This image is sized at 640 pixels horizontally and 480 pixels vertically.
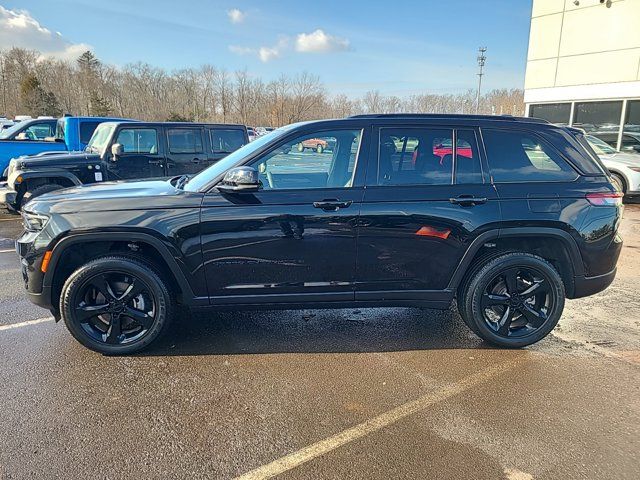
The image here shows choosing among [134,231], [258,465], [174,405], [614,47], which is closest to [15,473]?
[174,405]

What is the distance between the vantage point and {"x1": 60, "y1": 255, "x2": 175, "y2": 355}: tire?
3.43 m

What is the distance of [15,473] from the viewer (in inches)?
90.0

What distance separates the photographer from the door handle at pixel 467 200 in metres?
3.53

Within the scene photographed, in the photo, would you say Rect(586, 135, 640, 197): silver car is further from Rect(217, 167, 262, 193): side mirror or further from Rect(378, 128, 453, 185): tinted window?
Rect(217, 167, 262, 193): side mirror

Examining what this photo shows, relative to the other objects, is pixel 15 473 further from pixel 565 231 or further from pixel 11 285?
pixel 565 231

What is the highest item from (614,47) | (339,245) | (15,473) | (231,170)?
(614,47)

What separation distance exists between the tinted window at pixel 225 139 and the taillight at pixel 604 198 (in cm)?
692

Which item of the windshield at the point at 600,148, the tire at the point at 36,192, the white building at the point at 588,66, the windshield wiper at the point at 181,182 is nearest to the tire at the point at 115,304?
the windshield wiper at the point at 181,182

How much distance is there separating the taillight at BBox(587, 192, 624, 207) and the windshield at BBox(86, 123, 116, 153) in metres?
7.75

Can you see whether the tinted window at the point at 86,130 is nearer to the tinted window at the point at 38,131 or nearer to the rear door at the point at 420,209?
the tinted window at the point at 38,131

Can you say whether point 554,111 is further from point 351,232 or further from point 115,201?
point 115,201

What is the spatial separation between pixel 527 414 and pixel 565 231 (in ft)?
5.20

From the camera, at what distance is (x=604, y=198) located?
143 inches

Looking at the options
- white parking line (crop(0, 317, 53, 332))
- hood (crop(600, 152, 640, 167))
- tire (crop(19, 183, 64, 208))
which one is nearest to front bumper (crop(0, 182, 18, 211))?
tire (crop(19, 183, 64, 208))
